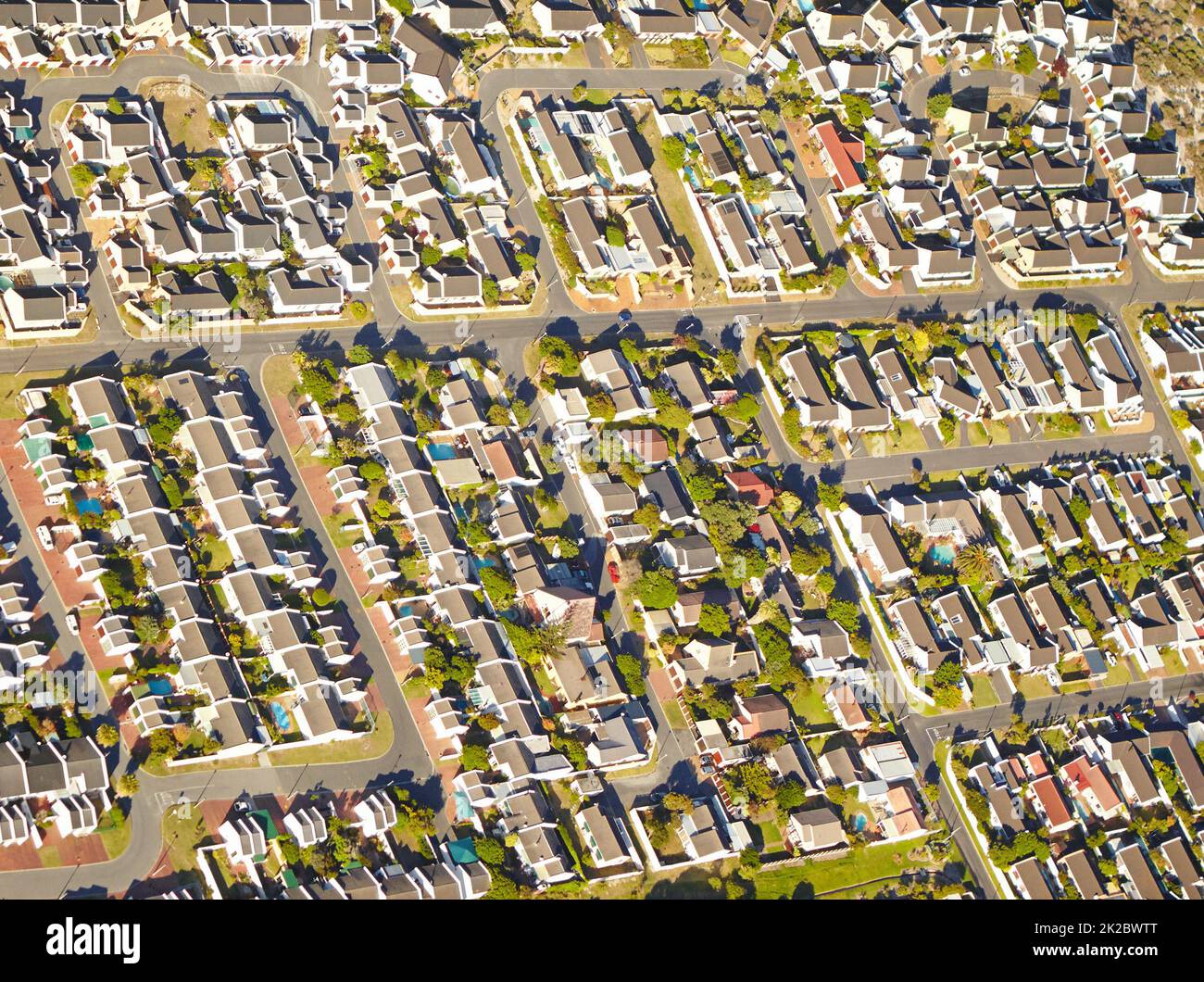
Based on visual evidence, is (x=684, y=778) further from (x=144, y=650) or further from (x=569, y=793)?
(x=144, y=650)

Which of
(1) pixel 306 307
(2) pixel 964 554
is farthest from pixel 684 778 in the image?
(1) pixel 306 307

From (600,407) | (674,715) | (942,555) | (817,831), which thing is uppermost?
(600,407)

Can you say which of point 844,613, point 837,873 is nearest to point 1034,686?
point 844,613

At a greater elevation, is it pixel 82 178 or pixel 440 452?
pixel 82 178

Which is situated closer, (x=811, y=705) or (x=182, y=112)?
(x=182, y=112)

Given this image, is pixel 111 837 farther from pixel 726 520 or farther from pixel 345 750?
pixel 726 520

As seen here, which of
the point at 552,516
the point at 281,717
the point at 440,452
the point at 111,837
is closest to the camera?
the point at 111,837

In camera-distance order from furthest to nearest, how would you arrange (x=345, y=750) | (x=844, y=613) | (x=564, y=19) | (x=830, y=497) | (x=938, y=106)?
(x=938, y=106), (x=564, y=19), (x=830, y=497), (x=844, y=613), (x=345, y=750)
